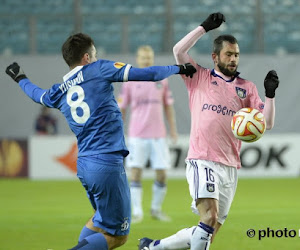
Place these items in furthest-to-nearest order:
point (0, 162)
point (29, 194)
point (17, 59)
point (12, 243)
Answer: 1. point (17, 59)
2. point (0, 162)
3. point (29, 194)
4. point (12, 243)

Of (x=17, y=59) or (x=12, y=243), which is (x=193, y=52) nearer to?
(x=17, y=59)

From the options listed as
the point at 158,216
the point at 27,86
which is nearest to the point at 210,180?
the point at 27,86

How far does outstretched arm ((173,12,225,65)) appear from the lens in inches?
256

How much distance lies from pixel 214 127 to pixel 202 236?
3.19 ft

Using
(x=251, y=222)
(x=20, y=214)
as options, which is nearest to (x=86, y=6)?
(x=20, y=214)

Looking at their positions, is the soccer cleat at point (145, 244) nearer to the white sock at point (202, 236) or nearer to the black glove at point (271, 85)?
the white sock at point (202, 236)

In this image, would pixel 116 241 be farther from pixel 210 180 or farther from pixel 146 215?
pixel 146 215

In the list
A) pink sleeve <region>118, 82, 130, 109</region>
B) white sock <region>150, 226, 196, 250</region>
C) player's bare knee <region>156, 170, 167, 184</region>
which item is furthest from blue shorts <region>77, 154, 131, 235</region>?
pink sleeve <region>118, 82, 130, 109</region>

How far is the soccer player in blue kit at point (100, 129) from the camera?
586 cm

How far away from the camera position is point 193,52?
19734 millimetres

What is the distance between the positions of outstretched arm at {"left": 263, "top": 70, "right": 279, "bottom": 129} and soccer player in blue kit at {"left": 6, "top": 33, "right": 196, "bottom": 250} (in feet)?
2.79

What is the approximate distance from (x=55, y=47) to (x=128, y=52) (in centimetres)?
200

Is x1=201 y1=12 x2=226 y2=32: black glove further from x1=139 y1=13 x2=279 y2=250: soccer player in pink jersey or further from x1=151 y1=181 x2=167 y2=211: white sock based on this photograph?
x1=151 y1=181 x2=167 y2=211: white sock

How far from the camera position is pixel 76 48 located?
601cm
